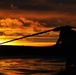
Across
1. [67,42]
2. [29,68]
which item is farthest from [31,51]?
[29,68]

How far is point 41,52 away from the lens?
29.8 metres

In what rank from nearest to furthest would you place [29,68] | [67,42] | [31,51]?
[31,51] < [67,42] < [29,68]

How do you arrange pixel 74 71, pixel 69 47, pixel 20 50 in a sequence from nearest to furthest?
pixel 20 50 → pixel 69 47 → pixel 74 71

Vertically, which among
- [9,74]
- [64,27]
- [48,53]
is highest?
[64,27]

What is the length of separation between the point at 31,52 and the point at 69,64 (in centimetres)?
615

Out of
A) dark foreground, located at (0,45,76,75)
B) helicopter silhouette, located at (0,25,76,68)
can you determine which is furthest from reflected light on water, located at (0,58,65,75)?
dark foreground, located at (0,45,76,75)

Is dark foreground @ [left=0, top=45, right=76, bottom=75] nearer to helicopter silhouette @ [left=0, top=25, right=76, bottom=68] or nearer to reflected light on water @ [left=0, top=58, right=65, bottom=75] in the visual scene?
helicopter silhouette @ [left=0, top=25, right=76, bottom=68]

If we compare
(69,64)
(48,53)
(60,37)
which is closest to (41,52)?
(48,53)

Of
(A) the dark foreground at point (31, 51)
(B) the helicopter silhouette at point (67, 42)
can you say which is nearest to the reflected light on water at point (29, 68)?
(B) the helicopter silhouette at point (67, 42)

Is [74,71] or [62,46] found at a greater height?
[62,46]

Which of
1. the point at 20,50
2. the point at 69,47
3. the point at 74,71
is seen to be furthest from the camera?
the point at 74,71

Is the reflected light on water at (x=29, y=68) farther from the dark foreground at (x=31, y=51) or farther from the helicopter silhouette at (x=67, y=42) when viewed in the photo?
the dark foreground at (x=31, y=51)

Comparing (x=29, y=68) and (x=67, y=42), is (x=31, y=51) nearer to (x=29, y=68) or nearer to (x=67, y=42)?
(x=67, y=42)

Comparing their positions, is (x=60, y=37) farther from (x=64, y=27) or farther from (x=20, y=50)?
(x=20, y=50)
